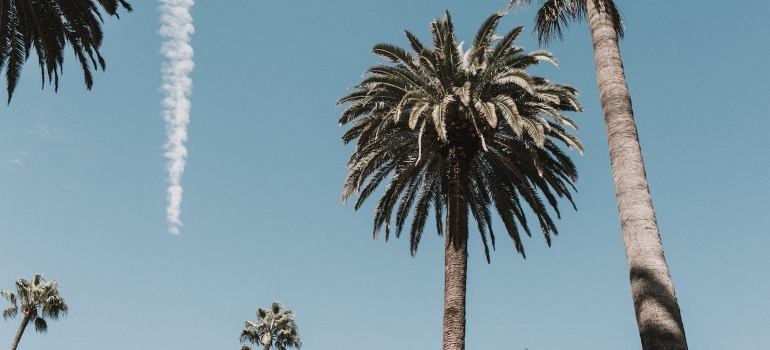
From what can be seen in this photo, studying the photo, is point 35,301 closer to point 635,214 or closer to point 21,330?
point 21,330

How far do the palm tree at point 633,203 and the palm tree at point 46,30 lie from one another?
1055cm

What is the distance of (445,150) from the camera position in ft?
63.0

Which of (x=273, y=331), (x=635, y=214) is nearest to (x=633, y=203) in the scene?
(x=635, y=214)

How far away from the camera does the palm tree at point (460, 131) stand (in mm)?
17594

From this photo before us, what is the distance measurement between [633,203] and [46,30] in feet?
41.3

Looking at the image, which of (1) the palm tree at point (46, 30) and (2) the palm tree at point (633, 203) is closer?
(2) the palm tree at point (633, 203)

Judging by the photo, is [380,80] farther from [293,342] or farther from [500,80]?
[293,342]

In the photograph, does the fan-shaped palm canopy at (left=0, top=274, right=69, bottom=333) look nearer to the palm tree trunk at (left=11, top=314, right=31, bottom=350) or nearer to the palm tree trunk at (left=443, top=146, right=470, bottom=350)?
the palm tree trunk at (left=11, top=314, right=31, bottom=350)

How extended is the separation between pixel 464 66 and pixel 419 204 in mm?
5046

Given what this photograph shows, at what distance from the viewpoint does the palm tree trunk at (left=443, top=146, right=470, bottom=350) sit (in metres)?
16.5

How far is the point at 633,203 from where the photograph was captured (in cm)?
874

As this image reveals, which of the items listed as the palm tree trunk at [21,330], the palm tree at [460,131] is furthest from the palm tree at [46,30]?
the palm tree trunk at [21,330]

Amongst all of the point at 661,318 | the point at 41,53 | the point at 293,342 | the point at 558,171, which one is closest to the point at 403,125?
the point at 558,171

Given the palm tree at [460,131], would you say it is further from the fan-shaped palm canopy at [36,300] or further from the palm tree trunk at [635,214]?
the fan-shaped palm canopy at [36,300]
